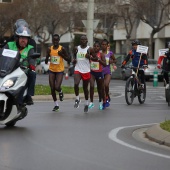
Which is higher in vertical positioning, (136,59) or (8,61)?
(8,61)

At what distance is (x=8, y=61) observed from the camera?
1284 cm

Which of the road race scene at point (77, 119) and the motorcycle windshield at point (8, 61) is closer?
the road race scene at point (77, 119)

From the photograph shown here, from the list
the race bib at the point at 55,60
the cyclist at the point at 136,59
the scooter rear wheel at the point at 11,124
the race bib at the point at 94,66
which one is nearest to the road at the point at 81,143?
the scooter rear wheel at the point at 11,124

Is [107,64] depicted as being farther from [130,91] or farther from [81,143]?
[81,143]

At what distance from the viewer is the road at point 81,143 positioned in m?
9.29

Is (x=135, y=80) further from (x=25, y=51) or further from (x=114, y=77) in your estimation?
(x=114, y=77)

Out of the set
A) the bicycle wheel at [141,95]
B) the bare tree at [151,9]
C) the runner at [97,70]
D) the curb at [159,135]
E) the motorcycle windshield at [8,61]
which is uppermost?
the bare tree at [151,9]

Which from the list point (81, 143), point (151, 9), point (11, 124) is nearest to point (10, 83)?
point (11, 124)

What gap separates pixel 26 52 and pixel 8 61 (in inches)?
28.0

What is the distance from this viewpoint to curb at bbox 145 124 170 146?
38.4ft

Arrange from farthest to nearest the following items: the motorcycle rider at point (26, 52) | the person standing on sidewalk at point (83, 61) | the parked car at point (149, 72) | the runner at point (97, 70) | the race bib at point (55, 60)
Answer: the parked car at point (149, 72), the runner at point (97, 70), the race bib at point (55, 60), the person standing on sidewalk at point (83, 61), the motorcycle rider at point (26, 52)

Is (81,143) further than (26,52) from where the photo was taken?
No

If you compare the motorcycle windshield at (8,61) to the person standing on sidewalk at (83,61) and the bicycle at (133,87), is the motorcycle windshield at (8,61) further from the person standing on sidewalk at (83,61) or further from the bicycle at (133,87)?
the bicycle at (133,87)

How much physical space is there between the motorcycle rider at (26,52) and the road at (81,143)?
673 millimetres
